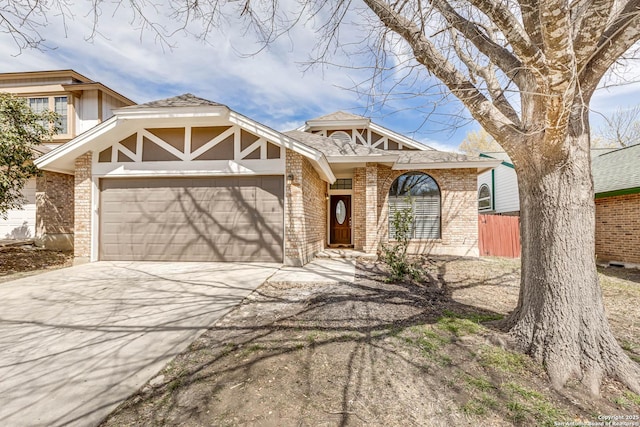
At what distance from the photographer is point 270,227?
25.4ft

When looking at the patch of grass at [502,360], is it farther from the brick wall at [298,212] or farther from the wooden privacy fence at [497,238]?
the wooden privacy fence at [497,238]

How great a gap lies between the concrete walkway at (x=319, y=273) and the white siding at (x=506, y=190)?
12535 millimetres

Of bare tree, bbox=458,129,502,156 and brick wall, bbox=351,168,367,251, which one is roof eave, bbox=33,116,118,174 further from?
bare tree, bbox=458,129,502,156

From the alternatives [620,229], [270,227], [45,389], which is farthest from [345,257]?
[620,229]

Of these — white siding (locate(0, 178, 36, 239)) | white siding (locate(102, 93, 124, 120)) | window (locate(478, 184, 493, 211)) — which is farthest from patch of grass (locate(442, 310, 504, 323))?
window (locate(478, 184, 493, 211))

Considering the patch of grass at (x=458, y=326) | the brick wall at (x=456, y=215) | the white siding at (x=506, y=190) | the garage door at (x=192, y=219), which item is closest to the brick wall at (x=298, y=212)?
the garage door at (x=192, y=219)

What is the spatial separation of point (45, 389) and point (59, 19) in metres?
4.32

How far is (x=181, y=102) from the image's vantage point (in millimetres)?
7660

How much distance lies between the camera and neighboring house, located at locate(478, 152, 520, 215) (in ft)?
53.3

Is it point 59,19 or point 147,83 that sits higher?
point 147,83

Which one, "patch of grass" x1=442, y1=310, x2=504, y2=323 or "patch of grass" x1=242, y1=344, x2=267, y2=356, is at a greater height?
"patch of grass" x1=242, y1=344, x2=267, y2=356

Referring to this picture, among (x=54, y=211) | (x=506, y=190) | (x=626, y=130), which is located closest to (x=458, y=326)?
(x=54, y=211)

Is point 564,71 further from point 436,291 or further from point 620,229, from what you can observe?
point 620,229

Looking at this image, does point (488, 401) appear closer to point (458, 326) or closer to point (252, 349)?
point (458, 326)
